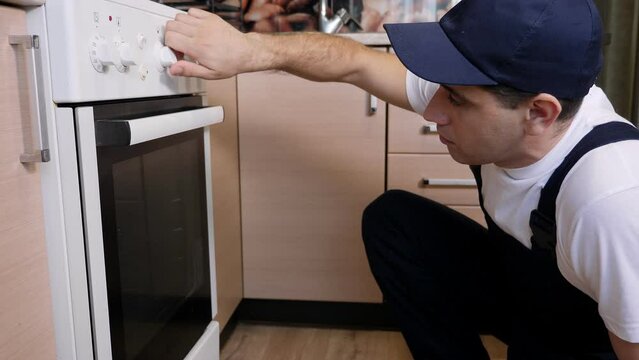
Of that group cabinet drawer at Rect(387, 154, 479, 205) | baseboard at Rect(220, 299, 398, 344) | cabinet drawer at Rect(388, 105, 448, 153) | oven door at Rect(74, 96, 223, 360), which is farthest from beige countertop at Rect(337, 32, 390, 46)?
baseboard at Rect(220, 299, 398, 344)

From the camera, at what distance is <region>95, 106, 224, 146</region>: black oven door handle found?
720 millimetres

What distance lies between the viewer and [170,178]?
970 mm

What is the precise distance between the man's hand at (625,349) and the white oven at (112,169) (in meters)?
0.65

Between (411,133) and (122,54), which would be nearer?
(122,54)

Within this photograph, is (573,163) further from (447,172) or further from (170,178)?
(447,172)

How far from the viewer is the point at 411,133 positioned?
1521 millimetres

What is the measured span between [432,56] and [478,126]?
12cm

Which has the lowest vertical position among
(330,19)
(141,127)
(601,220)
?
(601,220)

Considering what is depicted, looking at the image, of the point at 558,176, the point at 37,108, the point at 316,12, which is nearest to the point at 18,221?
the point at 37,108

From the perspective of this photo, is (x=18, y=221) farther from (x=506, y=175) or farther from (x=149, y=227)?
(x=506, y=175)

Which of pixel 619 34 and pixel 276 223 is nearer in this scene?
pixel 276 223

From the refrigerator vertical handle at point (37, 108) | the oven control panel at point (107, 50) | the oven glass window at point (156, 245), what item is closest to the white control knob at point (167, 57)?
the oven control panel at point (107, 50)

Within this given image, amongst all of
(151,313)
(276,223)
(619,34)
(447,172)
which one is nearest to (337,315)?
(276,223)

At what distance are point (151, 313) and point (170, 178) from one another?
22 centimetres
